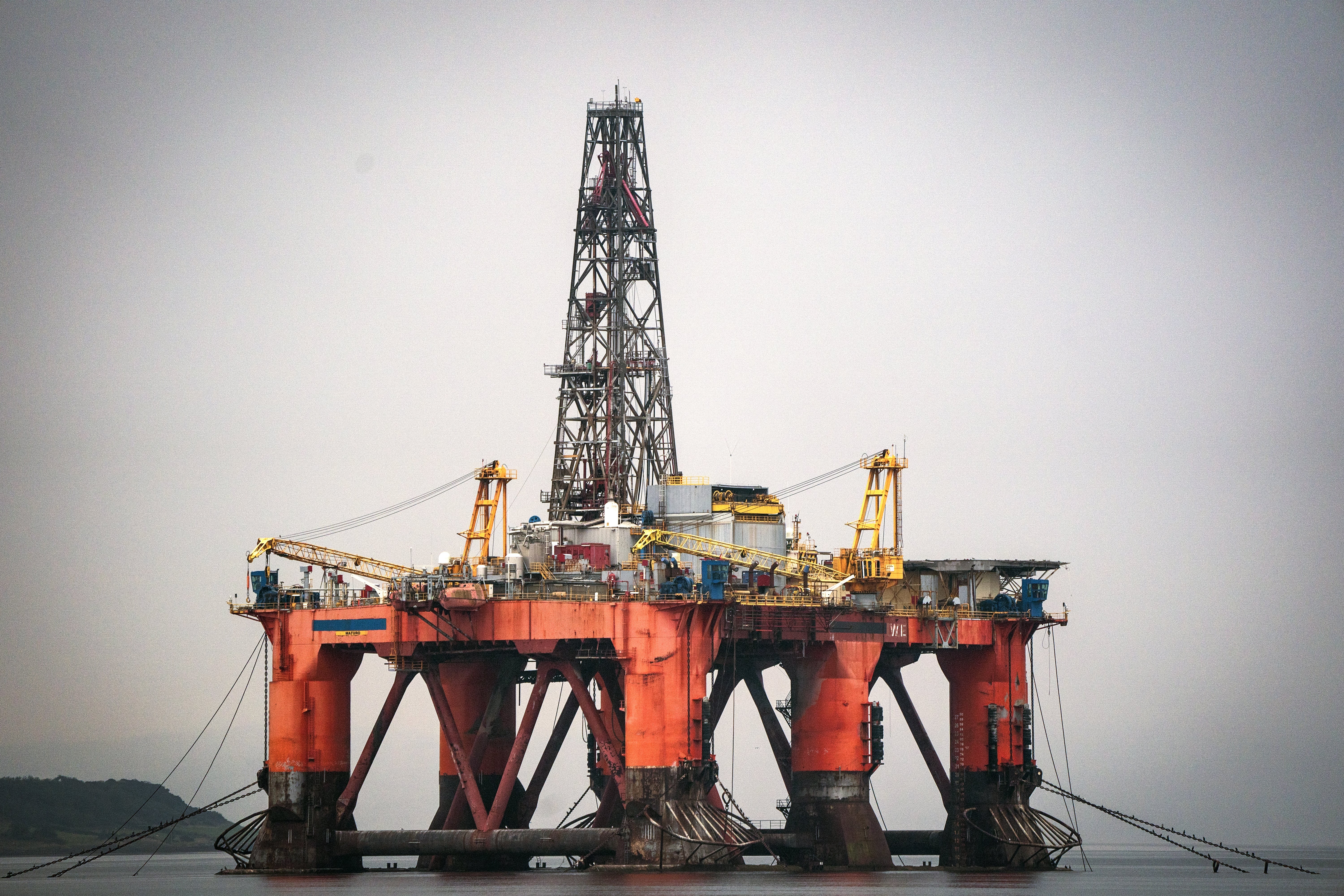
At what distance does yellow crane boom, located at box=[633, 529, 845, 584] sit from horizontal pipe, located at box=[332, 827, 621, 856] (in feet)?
28.3

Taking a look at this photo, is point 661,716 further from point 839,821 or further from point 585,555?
point 839,821

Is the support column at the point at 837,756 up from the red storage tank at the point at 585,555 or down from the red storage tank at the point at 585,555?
down

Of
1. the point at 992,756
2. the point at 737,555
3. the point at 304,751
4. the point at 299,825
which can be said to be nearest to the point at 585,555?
the point at 737,555

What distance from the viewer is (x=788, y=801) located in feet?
220

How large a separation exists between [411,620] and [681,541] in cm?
861

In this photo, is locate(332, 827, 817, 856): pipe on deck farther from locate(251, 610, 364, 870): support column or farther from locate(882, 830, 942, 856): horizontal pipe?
locate(882, 830, 942, 856): horizontal pipe

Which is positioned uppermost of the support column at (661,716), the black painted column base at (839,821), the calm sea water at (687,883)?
the support column at (661,716)

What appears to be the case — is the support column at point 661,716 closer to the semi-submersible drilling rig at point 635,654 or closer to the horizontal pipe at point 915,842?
the semi-submersible drilling rig at point 635,654

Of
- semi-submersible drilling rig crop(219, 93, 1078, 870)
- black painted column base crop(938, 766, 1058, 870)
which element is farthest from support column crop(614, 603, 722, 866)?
black painted column base crop(938, 766, 1058, 870)

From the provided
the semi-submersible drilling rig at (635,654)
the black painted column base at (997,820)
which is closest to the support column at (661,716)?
the semi-submersible drilling rig at (635,654)

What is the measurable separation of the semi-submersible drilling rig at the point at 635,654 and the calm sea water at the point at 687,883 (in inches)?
43.5

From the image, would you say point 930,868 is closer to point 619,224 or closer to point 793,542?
point 793,542

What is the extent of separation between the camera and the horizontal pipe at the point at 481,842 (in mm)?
59438

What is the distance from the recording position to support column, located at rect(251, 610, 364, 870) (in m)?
62.2
